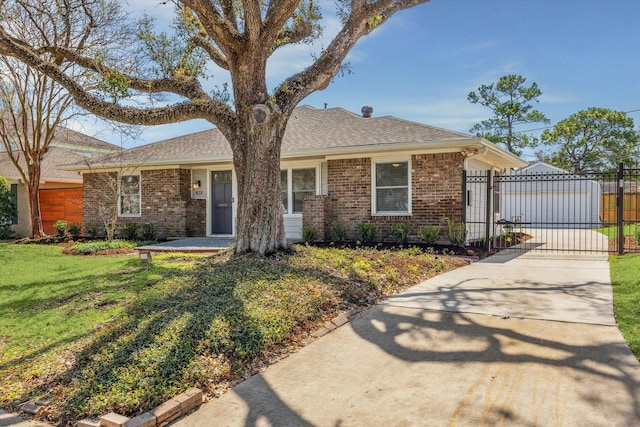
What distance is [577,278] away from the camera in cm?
745

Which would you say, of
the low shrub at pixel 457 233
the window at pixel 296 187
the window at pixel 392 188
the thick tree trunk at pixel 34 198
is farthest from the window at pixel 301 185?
the thick tree trunk at pixel 34 198

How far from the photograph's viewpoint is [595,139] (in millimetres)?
38688

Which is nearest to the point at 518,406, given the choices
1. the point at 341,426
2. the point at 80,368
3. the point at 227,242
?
the point at 341,426

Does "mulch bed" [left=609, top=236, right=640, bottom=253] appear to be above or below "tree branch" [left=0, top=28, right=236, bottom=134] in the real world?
A: below

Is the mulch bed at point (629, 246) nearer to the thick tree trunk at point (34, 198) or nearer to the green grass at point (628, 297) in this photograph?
the green grass at point (628, 297)

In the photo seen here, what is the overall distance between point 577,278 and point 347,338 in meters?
4.91

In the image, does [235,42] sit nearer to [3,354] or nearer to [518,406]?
[3,354]

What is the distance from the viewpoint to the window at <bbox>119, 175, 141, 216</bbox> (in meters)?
15.5

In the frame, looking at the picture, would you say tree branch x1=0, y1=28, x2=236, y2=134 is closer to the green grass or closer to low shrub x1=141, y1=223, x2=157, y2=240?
the green grass

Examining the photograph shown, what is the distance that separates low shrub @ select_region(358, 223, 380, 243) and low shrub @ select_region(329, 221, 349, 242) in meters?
0.43

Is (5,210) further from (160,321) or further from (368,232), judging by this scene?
(160,321)

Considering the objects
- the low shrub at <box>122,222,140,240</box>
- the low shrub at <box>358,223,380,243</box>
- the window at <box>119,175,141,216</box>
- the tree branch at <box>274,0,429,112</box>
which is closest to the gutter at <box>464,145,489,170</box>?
the low shrub at <box>358,223,380,243</box>

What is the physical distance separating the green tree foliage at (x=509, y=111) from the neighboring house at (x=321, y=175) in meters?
23.4

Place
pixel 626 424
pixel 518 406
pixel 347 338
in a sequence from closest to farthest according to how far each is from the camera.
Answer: pixel 626 424
pixel 518 406
pixel 347 338
